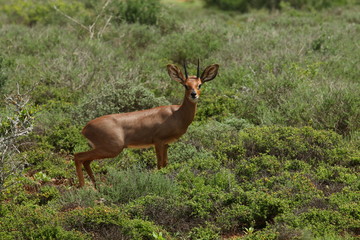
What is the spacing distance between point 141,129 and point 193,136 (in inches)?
70.5

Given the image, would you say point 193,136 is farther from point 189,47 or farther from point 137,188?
point 189,47

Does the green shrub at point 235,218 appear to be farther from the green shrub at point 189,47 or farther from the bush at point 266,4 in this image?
the bush at point 266,4

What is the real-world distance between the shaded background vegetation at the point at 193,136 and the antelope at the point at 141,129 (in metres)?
0.37

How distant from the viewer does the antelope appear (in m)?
7.45

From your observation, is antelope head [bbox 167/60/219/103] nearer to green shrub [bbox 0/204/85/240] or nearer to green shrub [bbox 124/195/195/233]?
green shrub [bbox 124/195/195/233]

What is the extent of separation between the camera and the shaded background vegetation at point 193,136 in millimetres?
6434

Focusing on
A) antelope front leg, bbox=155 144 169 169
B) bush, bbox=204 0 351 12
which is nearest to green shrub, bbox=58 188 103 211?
antelope front leg, bbox=155 144 169 169

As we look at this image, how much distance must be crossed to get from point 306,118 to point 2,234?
5.66 meters

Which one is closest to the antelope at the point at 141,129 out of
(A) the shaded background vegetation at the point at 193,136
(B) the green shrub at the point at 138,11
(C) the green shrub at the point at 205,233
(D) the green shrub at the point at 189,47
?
(A) the shaded background vegetation at the point at 193,136

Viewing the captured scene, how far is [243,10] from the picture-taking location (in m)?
29.6

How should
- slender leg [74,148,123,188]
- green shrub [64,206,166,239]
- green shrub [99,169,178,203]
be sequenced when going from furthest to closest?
slender leg [74,148,123,188] < green shrub [99,169,178,203] < green shrub [64,206,166,239]

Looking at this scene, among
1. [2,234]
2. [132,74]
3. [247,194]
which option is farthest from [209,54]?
[2,234]

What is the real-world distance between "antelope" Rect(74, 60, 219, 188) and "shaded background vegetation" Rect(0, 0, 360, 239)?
1.21 ft

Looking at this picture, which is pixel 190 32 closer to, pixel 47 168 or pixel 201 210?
pixel 47 168
